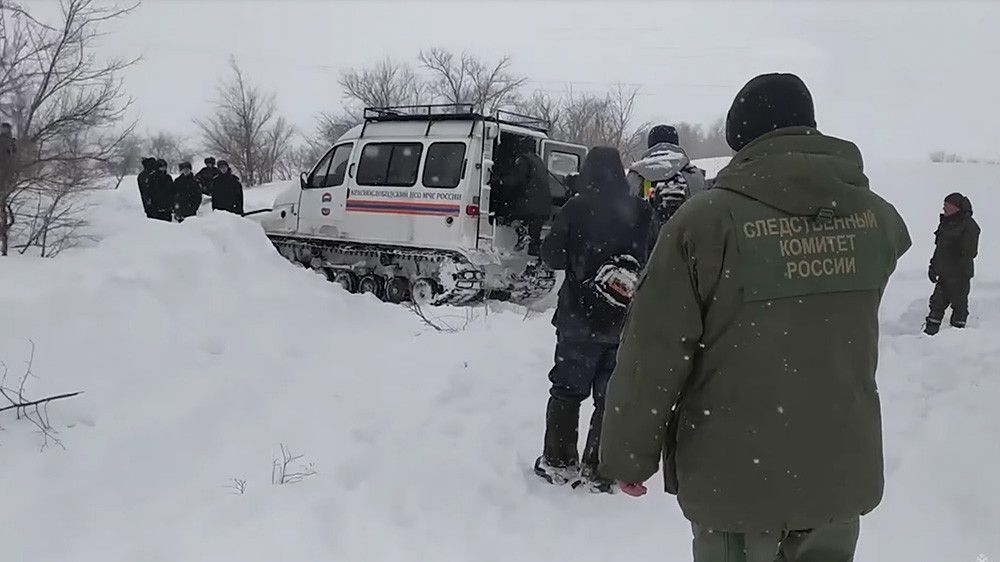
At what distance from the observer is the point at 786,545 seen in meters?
2.13

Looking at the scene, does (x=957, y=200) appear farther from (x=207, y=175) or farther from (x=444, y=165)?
(x=207, y=175)

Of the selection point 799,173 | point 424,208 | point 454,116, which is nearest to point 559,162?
point 454,116

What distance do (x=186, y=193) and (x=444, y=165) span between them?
4313 mm

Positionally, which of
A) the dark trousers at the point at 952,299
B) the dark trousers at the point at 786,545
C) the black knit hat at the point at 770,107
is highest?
the black knit hat at the point at 770,107

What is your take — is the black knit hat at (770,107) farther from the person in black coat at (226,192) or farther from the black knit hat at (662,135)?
the person in black coat at (226,192)

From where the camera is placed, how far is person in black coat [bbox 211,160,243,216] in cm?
1222

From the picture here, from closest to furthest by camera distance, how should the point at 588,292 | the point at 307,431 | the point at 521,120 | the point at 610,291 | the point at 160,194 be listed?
the point at 610,291 < the point at 588,292 < the point at 307,431 < the point at 521,120 < the point at 160,194

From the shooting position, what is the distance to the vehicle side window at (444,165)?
34.4ft

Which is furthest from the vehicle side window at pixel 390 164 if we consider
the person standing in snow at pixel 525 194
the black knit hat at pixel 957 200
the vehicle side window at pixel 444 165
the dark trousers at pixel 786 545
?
the dark trousers at pixel 786 545

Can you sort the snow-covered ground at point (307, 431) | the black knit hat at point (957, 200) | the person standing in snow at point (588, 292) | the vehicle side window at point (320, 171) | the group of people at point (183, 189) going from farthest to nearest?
the vehicle side window at point (320, 171), the group of people at point (183, 189), the black knit hat at point (957, 200), the person standing in snow at point (588, 292), the snow-covered ground at point (307, 431)

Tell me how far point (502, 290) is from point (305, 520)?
Result: 7.53 meters

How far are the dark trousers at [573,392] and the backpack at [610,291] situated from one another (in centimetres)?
16

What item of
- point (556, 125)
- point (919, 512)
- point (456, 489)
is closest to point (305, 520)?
point (456, 489)

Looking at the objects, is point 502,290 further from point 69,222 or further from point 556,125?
point 556,125
